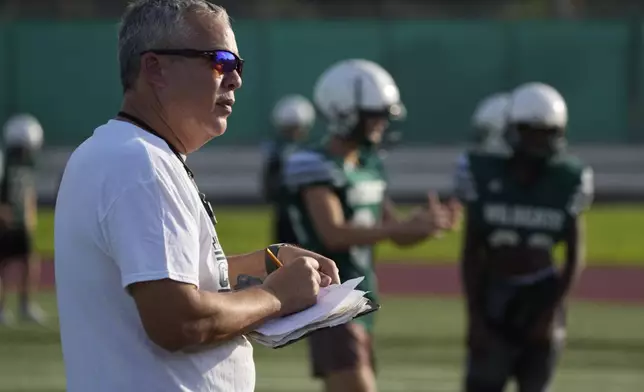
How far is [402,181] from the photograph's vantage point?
2969cm

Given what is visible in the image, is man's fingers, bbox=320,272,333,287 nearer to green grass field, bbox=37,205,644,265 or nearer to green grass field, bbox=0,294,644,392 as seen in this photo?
green grass field, bbox=0,294,644,392

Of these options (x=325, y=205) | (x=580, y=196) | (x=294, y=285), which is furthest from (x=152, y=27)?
(x=580, y=196)

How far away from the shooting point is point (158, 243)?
10.7 ft

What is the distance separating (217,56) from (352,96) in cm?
430

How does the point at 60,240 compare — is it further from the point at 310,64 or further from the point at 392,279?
the point at 310,64

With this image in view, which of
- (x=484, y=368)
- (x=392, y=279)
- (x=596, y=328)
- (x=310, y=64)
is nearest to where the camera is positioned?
(x=484, y=368)

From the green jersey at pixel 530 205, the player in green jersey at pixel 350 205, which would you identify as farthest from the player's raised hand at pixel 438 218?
the green jersey at pixel 530 205

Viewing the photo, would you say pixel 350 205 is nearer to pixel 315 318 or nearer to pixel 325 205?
pixel 325 205

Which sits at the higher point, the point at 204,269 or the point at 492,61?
the point at 204,269

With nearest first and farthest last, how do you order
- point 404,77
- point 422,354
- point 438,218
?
1. point 438,218
2. point 422,354
3. point 404,77

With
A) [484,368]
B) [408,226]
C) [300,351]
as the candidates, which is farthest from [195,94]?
[300,351]

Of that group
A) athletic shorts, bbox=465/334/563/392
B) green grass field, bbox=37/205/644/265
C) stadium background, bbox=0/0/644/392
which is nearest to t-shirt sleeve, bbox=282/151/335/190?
athletic shorts, bbox=465/334/563/392

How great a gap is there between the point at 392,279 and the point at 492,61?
11392 mm

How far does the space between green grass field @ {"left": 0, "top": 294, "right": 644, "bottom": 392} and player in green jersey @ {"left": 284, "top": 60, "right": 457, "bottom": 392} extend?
3390mm
